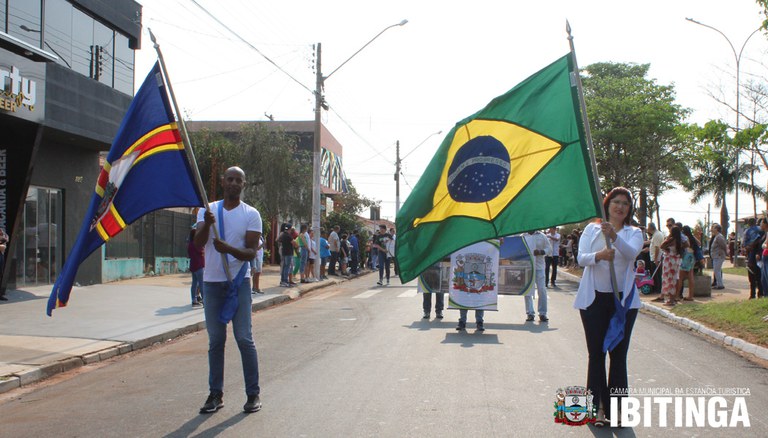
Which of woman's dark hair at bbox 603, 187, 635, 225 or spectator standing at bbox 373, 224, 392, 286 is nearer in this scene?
woman's dark hair at bbox 603, 187, 635, 225

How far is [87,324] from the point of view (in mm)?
11539

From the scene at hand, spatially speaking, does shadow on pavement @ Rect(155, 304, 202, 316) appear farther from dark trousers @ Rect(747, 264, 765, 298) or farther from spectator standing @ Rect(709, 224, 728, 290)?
spectator standing @ Rect(709, 224, 728, 290)

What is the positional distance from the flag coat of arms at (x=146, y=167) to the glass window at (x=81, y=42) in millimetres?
12934

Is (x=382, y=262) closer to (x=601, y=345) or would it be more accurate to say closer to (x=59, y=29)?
(x=59, y=29)

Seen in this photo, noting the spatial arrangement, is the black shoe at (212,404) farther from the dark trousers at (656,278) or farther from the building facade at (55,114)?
the dark trousers at (656,278)

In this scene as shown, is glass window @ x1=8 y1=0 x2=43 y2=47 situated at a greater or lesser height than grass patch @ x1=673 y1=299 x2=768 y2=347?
greater

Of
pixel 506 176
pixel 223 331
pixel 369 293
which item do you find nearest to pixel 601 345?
pixel 506 176

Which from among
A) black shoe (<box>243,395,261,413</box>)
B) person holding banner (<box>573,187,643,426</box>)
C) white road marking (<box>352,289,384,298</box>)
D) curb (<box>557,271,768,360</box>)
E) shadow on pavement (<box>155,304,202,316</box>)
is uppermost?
person holding banner (<box>573,187,643,426</box>)

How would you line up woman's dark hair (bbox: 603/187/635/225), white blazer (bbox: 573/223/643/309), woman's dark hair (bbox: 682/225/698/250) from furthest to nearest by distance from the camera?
woman's dark hair (bbox: 682/225/698/250) < woman's dark hair (bbox: 603/187/635/225) < white blazer (bbox: 573/223/643/309)

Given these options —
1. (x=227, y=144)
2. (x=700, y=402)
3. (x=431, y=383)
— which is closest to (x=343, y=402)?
(x=431, y=383)

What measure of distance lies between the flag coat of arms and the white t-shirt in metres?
0.35

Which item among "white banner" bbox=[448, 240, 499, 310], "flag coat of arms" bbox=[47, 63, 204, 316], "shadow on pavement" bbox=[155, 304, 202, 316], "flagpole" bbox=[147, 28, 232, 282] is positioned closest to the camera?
"flagpole" bbox=[147, 28, 232, 282]

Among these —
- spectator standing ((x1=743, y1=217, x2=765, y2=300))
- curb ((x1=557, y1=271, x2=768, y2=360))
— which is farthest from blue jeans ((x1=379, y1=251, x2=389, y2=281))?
spectator standing ((x1=743, y1=217, x2=765, y2=300))

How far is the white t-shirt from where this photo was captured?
19.2 feet
